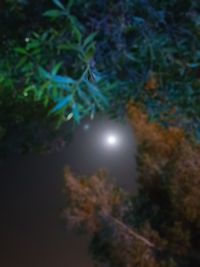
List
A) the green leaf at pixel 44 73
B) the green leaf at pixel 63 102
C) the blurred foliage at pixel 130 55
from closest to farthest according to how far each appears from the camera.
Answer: the green leaf at pixel 44 73 < the green leaf at pixel 63 102 < the blurred foliage at pixel 130 55

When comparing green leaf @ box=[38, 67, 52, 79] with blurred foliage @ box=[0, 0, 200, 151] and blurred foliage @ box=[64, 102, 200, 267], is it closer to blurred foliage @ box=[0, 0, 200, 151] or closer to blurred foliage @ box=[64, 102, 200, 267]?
blurred foliage @ box=[0, 0, 200, 151]

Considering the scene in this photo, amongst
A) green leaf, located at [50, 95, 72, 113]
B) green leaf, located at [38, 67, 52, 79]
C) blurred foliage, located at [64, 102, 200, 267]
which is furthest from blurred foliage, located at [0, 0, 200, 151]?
blurred foliage, located at [64, 102, 200, 267]

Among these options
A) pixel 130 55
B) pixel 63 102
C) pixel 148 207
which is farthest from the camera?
pixel 148 207

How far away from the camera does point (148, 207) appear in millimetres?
7285

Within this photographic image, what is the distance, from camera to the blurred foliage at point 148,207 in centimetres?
634

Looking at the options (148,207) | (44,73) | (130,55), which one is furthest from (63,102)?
(148,207)

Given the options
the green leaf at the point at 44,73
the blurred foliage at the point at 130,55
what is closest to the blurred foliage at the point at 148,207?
the blurred foliage at the point at 130,55

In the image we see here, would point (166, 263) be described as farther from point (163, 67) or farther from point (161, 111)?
point (163, 67)

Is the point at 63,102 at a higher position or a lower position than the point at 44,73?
lower

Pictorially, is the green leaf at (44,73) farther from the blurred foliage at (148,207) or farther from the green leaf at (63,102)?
the blurred foliage at (148,207)

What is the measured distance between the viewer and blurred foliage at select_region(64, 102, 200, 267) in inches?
250

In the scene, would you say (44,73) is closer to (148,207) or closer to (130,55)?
(130,55)

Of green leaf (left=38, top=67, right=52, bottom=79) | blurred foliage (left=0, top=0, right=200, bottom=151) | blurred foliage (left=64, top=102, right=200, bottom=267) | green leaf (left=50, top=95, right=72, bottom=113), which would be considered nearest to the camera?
green leaf (left=38, top=67, right=52, bottom=79)

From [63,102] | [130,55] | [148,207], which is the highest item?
[63,102]
